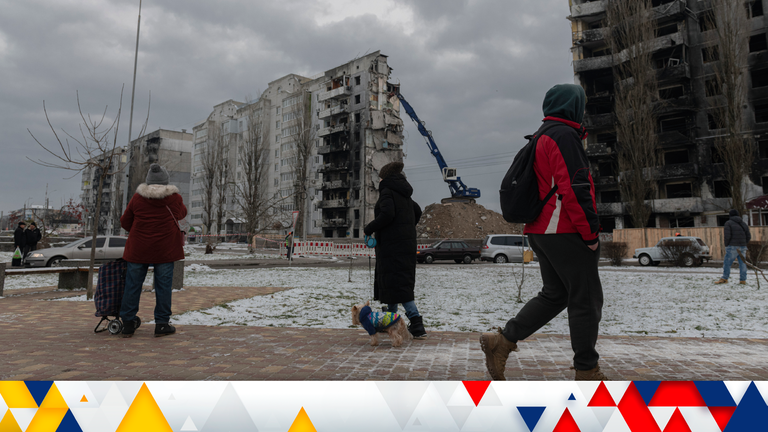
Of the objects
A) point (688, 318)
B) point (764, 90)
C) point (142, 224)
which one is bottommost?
point (688, 318)

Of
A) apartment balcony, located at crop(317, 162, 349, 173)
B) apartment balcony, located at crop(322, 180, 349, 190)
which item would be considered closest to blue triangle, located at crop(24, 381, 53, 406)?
apartment balcony, located at crop(322, 180, 349, 190)

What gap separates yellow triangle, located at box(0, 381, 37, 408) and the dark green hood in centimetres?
292

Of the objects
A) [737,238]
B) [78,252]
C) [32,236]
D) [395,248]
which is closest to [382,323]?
[395,248]

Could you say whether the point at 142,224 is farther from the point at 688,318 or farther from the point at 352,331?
the point at 688,318

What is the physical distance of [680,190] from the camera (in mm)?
37906

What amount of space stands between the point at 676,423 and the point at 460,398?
2.50 ft

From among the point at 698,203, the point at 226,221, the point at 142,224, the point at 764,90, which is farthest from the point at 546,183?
the point at 226,221

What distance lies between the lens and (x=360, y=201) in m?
59.3

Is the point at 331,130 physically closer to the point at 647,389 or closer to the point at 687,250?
the point at 687,250

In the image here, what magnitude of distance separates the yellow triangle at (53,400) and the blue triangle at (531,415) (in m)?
1.64

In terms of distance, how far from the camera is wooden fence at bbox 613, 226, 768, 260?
79.2 ft

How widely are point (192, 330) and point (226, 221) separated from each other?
80.5m

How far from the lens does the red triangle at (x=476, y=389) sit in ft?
5.42

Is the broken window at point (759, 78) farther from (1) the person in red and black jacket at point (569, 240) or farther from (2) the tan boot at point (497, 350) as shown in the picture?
(2) the tan boot at point (497, 350)
